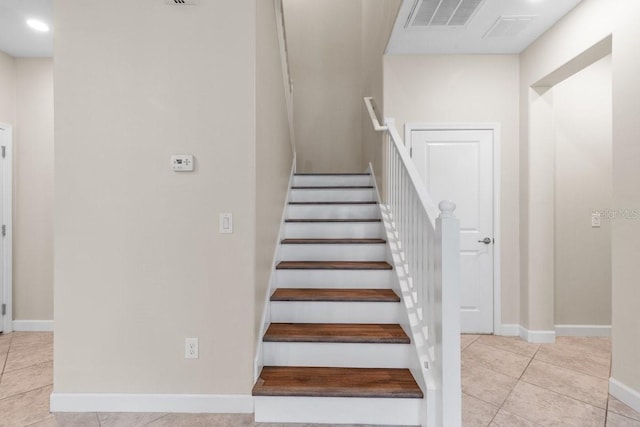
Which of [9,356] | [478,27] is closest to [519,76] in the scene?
[478,27]

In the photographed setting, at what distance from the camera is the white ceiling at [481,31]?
250 centimetres

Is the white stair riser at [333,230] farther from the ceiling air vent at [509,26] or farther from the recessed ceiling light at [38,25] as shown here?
the recessed ceiling light at [38,25]

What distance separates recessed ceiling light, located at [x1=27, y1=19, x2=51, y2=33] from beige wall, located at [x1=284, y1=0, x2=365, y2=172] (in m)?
2.93

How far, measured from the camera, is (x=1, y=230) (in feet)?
10.7

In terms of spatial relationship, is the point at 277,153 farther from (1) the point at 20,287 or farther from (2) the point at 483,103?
(1) the point at 20,287

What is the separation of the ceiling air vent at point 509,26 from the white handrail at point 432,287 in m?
1.30

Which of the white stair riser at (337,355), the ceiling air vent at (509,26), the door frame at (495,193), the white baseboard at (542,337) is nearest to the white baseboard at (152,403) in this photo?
the white stair riser at (337,355)

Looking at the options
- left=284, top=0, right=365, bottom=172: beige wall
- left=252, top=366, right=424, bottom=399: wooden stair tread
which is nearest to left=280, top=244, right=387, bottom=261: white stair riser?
left=252, top=366, right=424, bottom=399: wooden stair tread

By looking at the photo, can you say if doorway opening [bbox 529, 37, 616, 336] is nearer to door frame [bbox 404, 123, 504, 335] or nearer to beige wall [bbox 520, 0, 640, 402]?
door frame [bbox 404, 123, 504, 335]

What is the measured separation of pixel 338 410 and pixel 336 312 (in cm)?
62

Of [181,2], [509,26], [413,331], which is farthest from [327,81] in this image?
[413,331]

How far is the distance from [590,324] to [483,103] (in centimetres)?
234

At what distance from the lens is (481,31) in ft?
9.27

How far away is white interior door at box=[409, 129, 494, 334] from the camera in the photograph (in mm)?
3264
